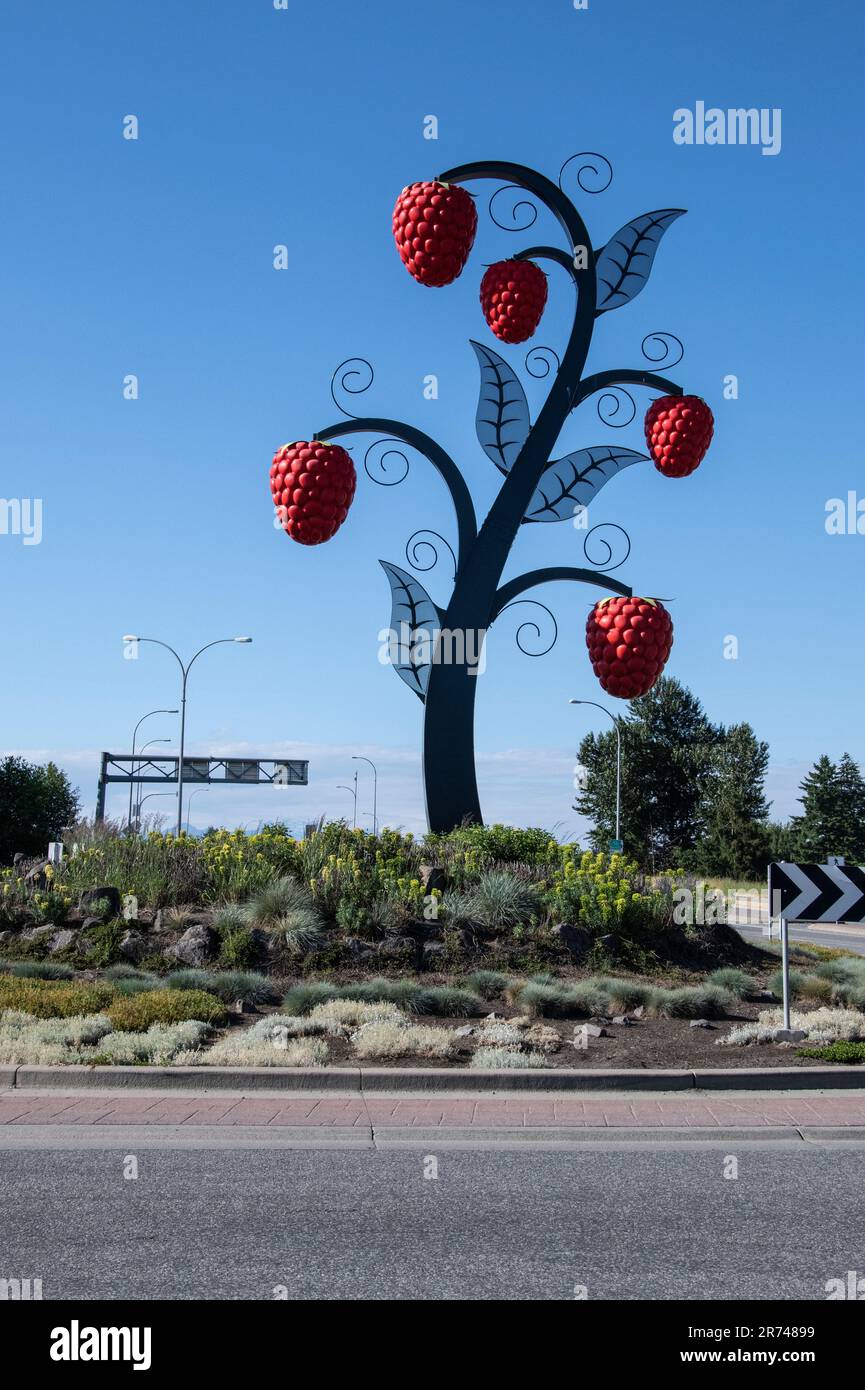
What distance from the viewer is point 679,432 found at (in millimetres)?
19047

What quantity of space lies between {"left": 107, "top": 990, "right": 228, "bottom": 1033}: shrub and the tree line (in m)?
49.0

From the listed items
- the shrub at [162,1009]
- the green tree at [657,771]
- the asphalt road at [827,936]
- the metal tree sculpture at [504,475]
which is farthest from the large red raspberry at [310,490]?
the green tree at [657,771]

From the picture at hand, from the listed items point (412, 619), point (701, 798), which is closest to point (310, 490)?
point (412, 619)

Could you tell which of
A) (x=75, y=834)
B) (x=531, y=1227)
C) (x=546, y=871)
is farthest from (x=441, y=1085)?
(x=75, y=834)

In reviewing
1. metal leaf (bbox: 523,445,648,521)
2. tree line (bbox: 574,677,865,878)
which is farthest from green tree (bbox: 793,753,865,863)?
metal leaf (bbox: 523,445,648,521)

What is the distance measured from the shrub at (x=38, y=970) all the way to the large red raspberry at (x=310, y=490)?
6660mm

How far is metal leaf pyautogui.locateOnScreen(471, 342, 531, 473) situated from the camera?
19.7 m

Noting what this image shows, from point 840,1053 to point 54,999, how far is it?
6.90m

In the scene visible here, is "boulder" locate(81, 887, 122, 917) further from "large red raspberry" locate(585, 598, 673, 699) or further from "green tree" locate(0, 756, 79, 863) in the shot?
"green tree" locate(0, 756, 79, 863)

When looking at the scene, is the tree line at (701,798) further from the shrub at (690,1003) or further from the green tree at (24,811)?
the shrub at (690,1003)

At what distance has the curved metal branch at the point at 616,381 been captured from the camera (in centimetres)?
1966

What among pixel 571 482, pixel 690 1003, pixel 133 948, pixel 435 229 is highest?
pixel 435 229

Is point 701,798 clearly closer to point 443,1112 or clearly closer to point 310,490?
point 310,490
